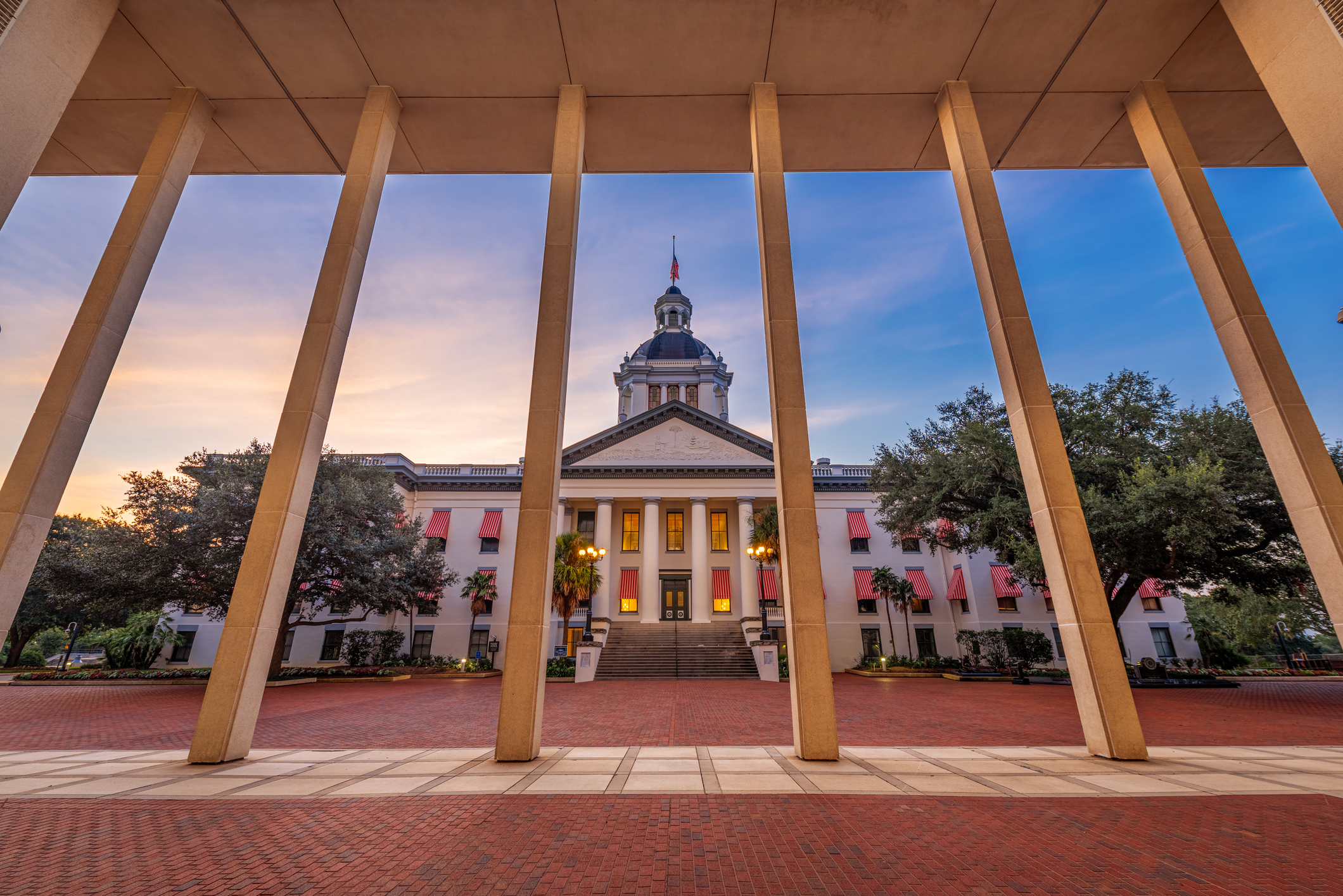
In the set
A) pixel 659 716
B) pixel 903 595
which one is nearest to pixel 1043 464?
pixel 659 716

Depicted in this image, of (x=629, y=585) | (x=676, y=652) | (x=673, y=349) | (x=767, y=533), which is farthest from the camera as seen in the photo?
(x=673, y=349)

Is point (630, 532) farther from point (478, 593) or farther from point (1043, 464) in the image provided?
point (1043, 464)

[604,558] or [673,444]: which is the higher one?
[673,444]

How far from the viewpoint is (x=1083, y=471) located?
709 inches

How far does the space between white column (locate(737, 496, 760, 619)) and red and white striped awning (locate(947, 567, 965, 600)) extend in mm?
11396

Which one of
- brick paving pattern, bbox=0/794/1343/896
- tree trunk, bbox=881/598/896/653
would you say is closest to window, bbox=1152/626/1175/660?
tree trunk, bbox=881/598/896/653

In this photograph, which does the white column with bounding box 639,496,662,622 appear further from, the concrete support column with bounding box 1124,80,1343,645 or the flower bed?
the concrete support column with bounding box 1124,80,1343,645

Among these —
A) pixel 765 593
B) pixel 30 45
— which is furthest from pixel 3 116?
pixel 765 593

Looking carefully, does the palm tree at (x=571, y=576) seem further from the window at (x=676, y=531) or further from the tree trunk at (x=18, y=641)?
the tree trunk at (x=18, y=641)

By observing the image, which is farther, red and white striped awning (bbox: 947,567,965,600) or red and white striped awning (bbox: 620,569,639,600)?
Result: red and white striped awning (bbox: 620,569,639,600)

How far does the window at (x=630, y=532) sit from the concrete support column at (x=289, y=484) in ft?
91.3

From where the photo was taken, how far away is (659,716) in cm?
1165

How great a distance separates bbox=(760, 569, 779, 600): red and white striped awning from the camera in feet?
103

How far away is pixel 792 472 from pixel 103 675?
30301 millimetres
